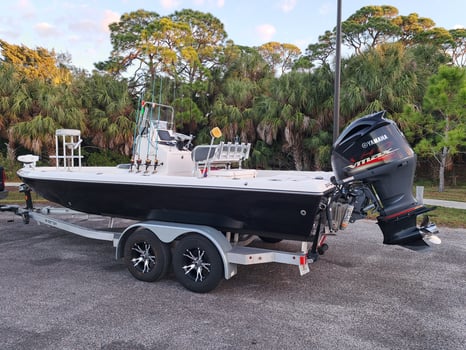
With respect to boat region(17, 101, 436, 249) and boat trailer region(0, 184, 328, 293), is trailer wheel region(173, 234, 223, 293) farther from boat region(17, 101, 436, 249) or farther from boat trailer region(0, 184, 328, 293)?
boat region(17, 101, 436, 249)

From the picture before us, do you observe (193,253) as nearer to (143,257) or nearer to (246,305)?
(143,257)

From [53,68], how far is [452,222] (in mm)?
26114

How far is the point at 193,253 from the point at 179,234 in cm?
28

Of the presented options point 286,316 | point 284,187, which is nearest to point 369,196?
point 284,187

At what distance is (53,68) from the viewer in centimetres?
2681

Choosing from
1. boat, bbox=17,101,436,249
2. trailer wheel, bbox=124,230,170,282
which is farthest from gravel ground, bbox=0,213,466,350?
boat, bbox=17,101,436,249

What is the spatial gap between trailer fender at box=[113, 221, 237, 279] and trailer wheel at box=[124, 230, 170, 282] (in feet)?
0.28

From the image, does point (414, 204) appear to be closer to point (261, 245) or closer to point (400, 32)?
point (261, 245)

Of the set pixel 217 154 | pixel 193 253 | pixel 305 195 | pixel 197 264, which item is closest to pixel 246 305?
pixel 197 264

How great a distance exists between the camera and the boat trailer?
440 centimetres

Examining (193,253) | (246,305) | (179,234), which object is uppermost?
(179,234)

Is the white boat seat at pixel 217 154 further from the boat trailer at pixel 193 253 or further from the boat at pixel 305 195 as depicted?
the boat trailer at pixel 193 253

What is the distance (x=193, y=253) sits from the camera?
15.3 feet

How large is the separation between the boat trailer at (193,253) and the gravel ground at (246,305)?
190 mm
